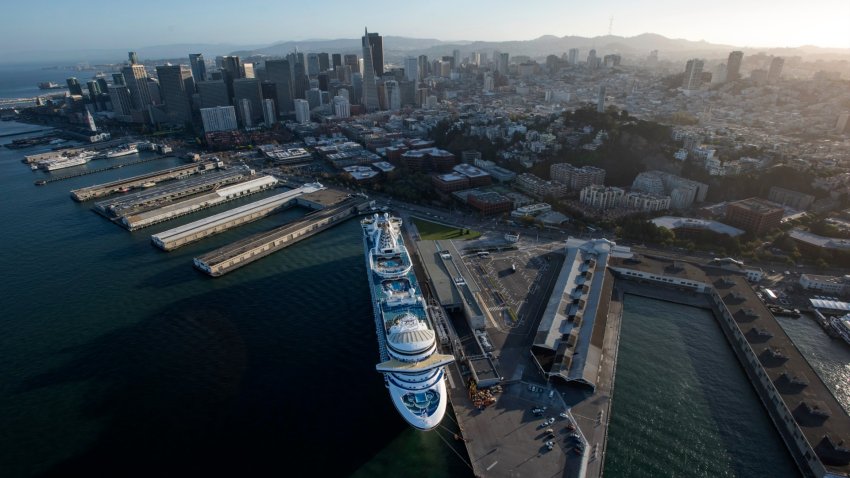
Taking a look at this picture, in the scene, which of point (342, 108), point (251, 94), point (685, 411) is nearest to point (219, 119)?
point (251, 94)

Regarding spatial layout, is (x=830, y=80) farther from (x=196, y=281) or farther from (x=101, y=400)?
(x=101, y=400)

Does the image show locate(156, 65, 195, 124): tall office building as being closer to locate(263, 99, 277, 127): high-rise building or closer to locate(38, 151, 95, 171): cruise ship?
locate(263, 99, 277, 127): high-rise building

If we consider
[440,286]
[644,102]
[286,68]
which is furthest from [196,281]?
[644,102]

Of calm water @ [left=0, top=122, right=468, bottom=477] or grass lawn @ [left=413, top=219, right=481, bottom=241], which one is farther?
grass lawn @ [left=413, top=219, right=481, bottom=241]

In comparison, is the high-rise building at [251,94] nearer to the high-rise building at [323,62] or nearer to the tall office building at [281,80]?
the tall office building at [281,80]

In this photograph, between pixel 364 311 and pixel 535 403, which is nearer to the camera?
pixel 535 403

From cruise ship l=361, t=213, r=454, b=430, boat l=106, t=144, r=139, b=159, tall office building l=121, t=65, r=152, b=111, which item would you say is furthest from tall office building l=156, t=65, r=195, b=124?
cruise ship l=361, t=213, r=454, b=430
